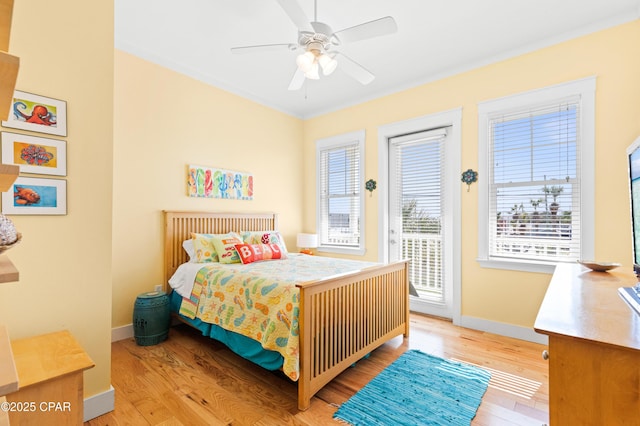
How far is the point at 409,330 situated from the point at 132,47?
400 cm

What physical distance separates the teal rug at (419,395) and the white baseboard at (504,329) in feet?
2.92

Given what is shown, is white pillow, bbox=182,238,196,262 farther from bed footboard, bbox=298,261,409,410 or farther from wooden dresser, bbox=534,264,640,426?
wooden dresser, bbox=534,264,640,426

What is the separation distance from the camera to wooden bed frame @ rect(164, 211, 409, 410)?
2.01 meters

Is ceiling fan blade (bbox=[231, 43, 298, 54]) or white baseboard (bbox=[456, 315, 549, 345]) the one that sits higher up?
ceiling fan blade (bbox=[231, 43, 298, 54])

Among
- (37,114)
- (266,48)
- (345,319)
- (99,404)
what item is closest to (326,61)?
(266,48)

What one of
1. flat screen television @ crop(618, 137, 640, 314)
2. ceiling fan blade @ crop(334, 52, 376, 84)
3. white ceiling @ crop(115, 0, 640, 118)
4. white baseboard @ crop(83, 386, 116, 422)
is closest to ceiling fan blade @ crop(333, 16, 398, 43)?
ceiling fan blade @ crop(334, 52, 376, 84)

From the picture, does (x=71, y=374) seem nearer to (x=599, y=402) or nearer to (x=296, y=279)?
(x=296, y=279)

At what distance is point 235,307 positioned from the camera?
2486mm

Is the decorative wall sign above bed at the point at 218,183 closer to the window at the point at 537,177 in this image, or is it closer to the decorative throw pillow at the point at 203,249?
the decorative throw pillow at the point at 203,249

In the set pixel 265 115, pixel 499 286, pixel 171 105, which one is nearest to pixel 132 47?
pixel 171 105

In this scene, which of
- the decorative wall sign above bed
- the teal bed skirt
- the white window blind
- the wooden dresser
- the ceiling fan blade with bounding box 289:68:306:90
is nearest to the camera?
the wooden dresser

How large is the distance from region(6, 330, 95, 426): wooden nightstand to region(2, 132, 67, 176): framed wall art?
0.93 m

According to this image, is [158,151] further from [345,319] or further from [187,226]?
[345,319]

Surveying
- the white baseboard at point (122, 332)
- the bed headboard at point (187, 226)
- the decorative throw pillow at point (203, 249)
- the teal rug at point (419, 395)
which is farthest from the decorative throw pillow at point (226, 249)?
the teal rug at point (419, 395)
